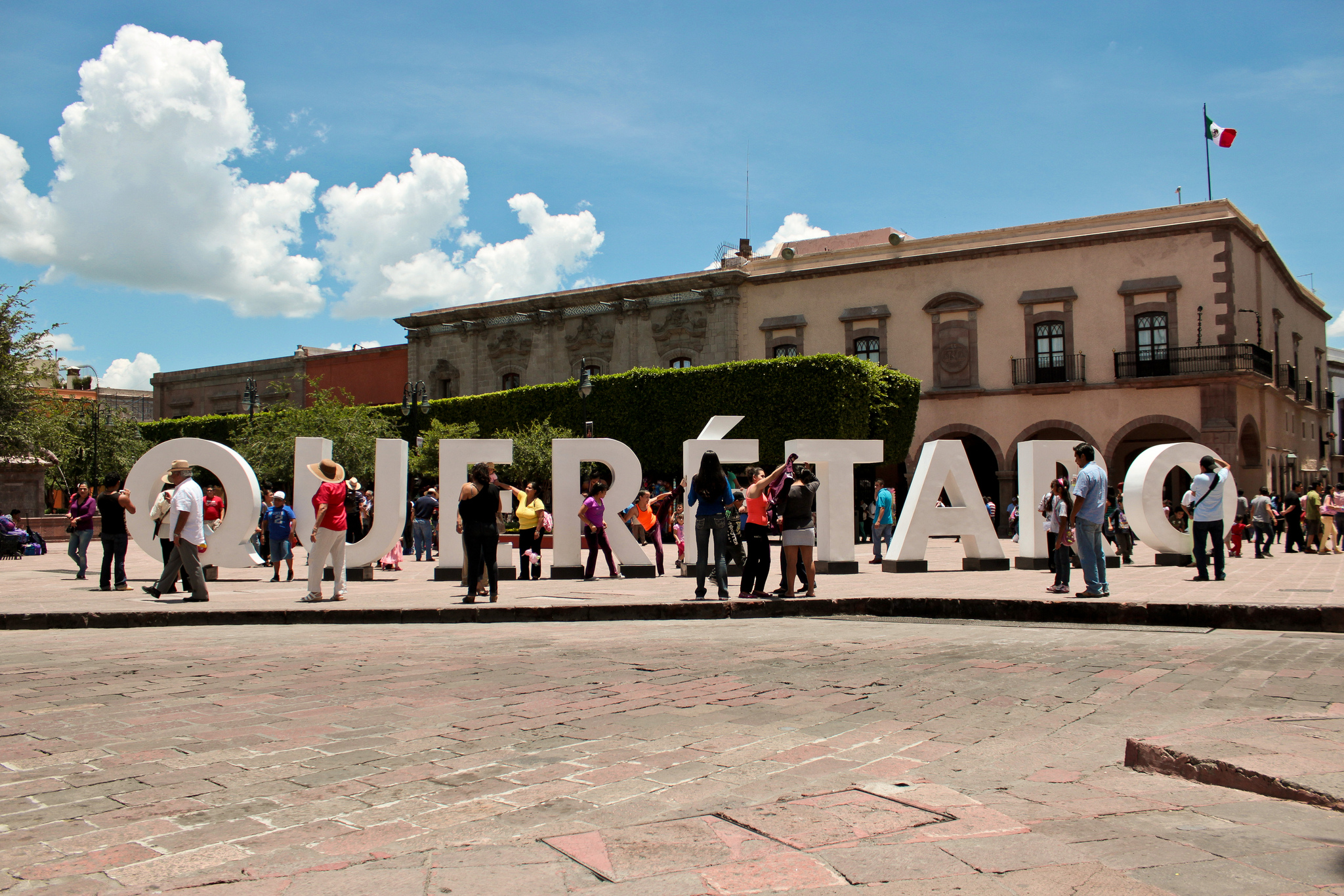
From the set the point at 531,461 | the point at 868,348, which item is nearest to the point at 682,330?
the point at 868,348

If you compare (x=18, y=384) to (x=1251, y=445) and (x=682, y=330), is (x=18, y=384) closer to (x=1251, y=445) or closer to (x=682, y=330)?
(x=682, y=330)

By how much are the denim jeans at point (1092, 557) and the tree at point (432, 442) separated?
24.7 m

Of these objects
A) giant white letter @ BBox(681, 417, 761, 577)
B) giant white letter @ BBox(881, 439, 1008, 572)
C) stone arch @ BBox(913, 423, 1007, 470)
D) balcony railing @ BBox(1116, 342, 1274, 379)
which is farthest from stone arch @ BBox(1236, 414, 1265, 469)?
giant white letter @ BBox(681, 417, 761, 577)

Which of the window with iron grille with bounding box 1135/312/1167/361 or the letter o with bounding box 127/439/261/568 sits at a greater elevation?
the window with iron grille with bounding box 1135/312/1167/361

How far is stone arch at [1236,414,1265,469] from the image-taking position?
31375 millimetres

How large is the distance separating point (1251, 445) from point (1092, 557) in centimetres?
2581

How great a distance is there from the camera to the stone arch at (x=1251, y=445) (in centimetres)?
3138

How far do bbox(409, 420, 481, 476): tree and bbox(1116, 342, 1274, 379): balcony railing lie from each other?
21.0 m

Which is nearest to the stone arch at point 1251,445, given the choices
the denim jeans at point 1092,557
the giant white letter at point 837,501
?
the giant white letter at point 837,501

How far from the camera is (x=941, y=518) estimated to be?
47.4 ft

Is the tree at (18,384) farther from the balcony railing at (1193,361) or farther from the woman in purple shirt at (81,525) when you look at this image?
the balcony railing at (1193,361)

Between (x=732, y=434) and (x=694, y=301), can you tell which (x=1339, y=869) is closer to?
(x=732, y=434)

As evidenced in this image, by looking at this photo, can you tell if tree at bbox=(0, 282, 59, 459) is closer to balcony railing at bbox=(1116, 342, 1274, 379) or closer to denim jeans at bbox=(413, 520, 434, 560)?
denim jeans at bbox=(413, 520, 434, 560)

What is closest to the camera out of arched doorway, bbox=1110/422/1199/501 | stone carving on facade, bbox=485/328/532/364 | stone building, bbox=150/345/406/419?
arched doorway, bbox=1110/422/1199/501
